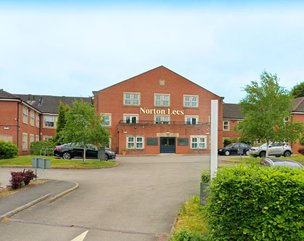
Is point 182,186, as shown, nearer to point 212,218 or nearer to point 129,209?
point 129,209

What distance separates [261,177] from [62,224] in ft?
18.1

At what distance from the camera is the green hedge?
212 inches

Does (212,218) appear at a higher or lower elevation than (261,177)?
lower

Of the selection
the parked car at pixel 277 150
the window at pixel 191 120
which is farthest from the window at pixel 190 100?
the parked car at pixel 277 150

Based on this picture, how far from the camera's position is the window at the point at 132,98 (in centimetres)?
5075

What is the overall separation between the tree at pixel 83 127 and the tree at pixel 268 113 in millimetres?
11878

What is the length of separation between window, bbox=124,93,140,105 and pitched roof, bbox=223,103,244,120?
14.9 m

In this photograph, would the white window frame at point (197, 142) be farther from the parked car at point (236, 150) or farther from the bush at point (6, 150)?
the bush at point (6, 150)

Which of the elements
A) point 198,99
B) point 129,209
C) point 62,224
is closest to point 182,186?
point 129,209

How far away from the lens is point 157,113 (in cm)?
5141

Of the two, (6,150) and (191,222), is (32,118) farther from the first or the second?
(191,222)

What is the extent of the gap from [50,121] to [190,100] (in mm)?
20479

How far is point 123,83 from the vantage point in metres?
51.0

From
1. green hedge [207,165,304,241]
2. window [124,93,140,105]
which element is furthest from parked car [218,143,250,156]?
green hedge [207,165,304,241]
